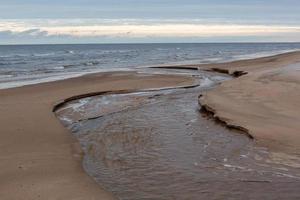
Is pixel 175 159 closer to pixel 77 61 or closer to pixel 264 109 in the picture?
pixel 264 109

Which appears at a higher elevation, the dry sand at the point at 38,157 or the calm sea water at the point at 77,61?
the dry sand at the point at 38,157

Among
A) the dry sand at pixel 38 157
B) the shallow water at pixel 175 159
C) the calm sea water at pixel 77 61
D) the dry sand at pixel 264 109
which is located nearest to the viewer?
the dry sand at pixel 38 157

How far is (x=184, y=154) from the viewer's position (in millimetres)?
7828

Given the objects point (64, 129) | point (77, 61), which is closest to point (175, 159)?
point (64, 129)

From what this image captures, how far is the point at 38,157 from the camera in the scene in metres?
7.42

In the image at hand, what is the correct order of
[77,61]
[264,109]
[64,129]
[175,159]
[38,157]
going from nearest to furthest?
[38,157]
[175,159]
[64,129]
[264,109]
[77,61]

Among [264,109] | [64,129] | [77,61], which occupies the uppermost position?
[264,109]

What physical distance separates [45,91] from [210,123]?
8.67 metres

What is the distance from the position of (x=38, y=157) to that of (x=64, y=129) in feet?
7.94

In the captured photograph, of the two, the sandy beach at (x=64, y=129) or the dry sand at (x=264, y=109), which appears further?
the dry sand at (x=264, y=109)

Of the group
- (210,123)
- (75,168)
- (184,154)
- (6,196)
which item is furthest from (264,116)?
(6,196)

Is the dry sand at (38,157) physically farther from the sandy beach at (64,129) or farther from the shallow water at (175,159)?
the shallow water at (175,159)

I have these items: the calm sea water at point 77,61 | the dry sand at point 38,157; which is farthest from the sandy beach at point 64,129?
the calm sea water at point 77,61

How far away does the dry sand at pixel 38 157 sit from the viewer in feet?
19.0
